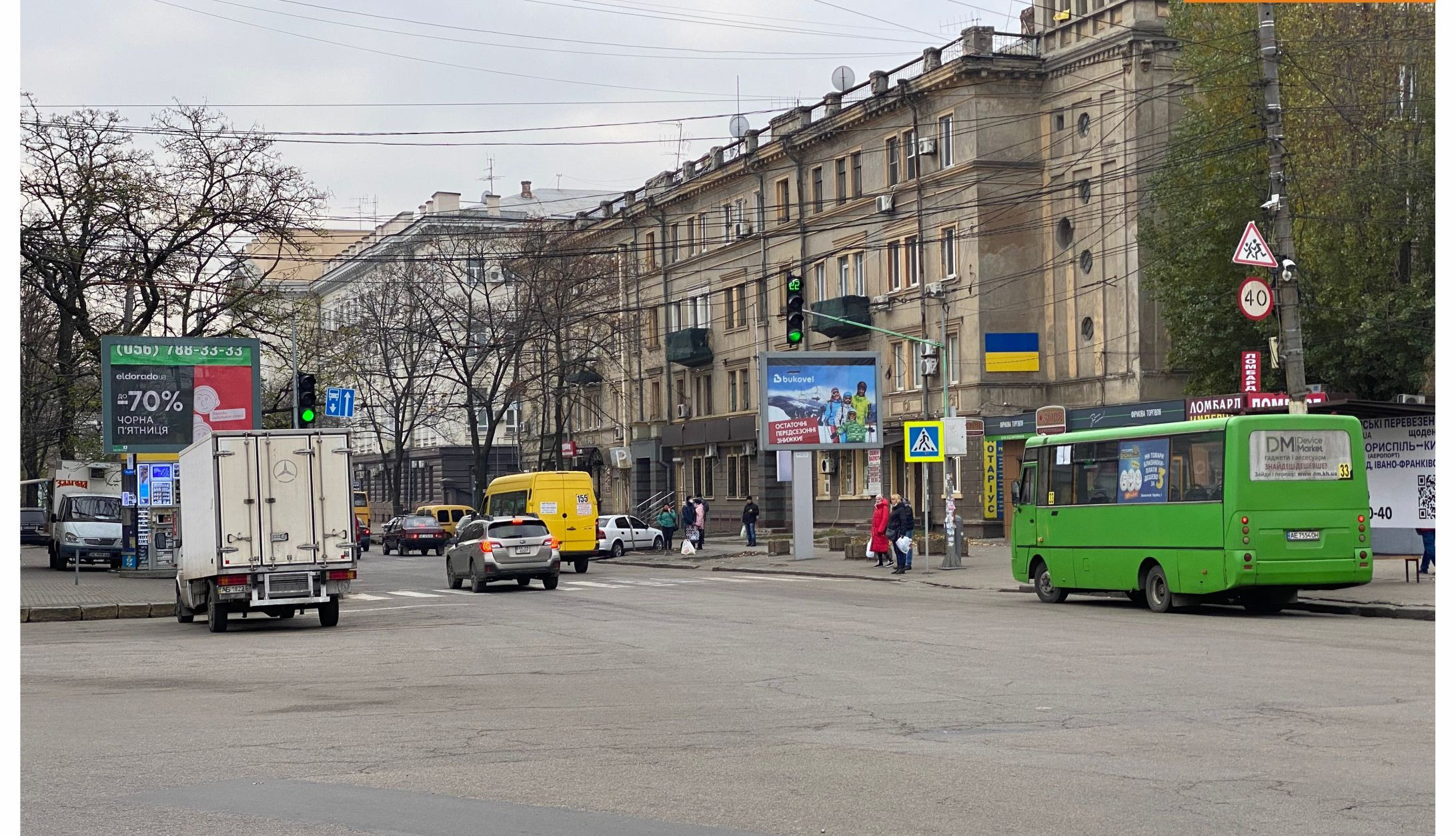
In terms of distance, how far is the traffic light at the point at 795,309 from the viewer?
31.3 metres

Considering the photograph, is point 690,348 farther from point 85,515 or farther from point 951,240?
point 85,515

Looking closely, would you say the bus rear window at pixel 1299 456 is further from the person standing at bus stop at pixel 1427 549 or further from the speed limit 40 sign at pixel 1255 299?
the person standing at bus stop at pixel 1427 549

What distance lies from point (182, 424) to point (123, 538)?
925cm

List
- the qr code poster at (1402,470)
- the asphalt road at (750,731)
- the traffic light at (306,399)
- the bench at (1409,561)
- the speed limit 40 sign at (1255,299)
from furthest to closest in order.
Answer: the traffic light at (306,399) < the qr code poster at (1402,470) < the bench at (1409,561) < the speed limit 40 sign at (1255,299) < the asphalt road at (750,731)

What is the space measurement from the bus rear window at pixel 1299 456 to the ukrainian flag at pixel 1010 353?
28053 mm

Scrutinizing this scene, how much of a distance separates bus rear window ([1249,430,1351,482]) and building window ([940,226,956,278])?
30.1m

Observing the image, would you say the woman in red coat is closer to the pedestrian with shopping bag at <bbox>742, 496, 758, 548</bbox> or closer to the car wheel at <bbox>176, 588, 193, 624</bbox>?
the pedestrian with shopping bag at <bbox>742, 496, 758, 548</bbox>

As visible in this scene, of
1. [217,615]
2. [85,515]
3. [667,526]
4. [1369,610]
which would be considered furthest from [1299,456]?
[85,515]

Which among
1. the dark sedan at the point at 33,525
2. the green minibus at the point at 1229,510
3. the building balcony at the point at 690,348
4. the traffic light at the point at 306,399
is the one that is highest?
the building balcony at the point at 690,348

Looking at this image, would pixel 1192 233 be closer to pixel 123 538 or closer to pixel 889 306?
pixel 889 306

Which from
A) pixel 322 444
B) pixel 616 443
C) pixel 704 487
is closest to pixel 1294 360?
pixel 322 444

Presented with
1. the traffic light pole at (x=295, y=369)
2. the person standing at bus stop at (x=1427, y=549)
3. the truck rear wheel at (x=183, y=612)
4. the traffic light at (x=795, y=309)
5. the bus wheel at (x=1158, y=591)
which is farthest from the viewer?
the traffic light pole at (x=295, y=369)

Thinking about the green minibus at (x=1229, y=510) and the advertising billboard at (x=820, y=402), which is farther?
the advertising billboard at (x=820, y=402)

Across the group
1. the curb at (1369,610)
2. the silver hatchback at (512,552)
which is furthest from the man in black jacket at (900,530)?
the curb at (1369,610)
